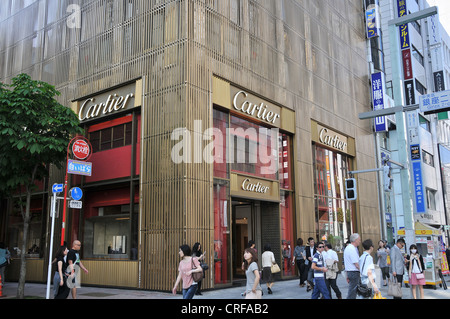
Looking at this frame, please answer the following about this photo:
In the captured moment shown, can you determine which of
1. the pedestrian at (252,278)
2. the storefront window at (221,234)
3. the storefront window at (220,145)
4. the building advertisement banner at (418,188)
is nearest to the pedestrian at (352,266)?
the pedestrian at (252,278)

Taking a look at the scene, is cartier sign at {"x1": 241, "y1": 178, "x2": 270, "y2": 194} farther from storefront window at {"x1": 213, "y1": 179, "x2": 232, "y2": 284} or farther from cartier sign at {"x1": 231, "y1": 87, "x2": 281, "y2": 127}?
cartier sign at {"x1": 231, "y1": 87, "x2": 281, "y2": 127}

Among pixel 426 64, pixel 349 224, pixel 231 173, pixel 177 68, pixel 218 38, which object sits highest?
pixel 426 64

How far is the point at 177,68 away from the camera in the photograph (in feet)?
51.0

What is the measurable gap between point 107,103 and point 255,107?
6640mm

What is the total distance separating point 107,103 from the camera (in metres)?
17.8

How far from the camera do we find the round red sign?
15.1 meters

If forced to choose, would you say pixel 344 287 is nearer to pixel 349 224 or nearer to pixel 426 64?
pixel 349 224

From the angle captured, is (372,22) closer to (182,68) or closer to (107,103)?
(182,68)

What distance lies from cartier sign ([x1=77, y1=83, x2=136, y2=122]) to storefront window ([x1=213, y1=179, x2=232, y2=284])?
5.14 metres

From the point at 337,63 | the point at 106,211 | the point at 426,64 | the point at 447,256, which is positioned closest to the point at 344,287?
the point at 447,256

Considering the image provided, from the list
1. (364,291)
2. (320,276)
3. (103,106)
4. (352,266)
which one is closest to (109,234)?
(103,106)

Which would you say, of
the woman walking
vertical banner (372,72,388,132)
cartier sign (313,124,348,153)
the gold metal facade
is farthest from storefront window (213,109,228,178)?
vertical banner (372,72,388,132)

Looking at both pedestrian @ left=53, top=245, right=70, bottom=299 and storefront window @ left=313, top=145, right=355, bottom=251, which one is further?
→ storefront window @ left=313, top=145, right=355, bottom=251

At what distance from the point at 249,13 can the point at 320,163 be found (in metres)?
9.58
